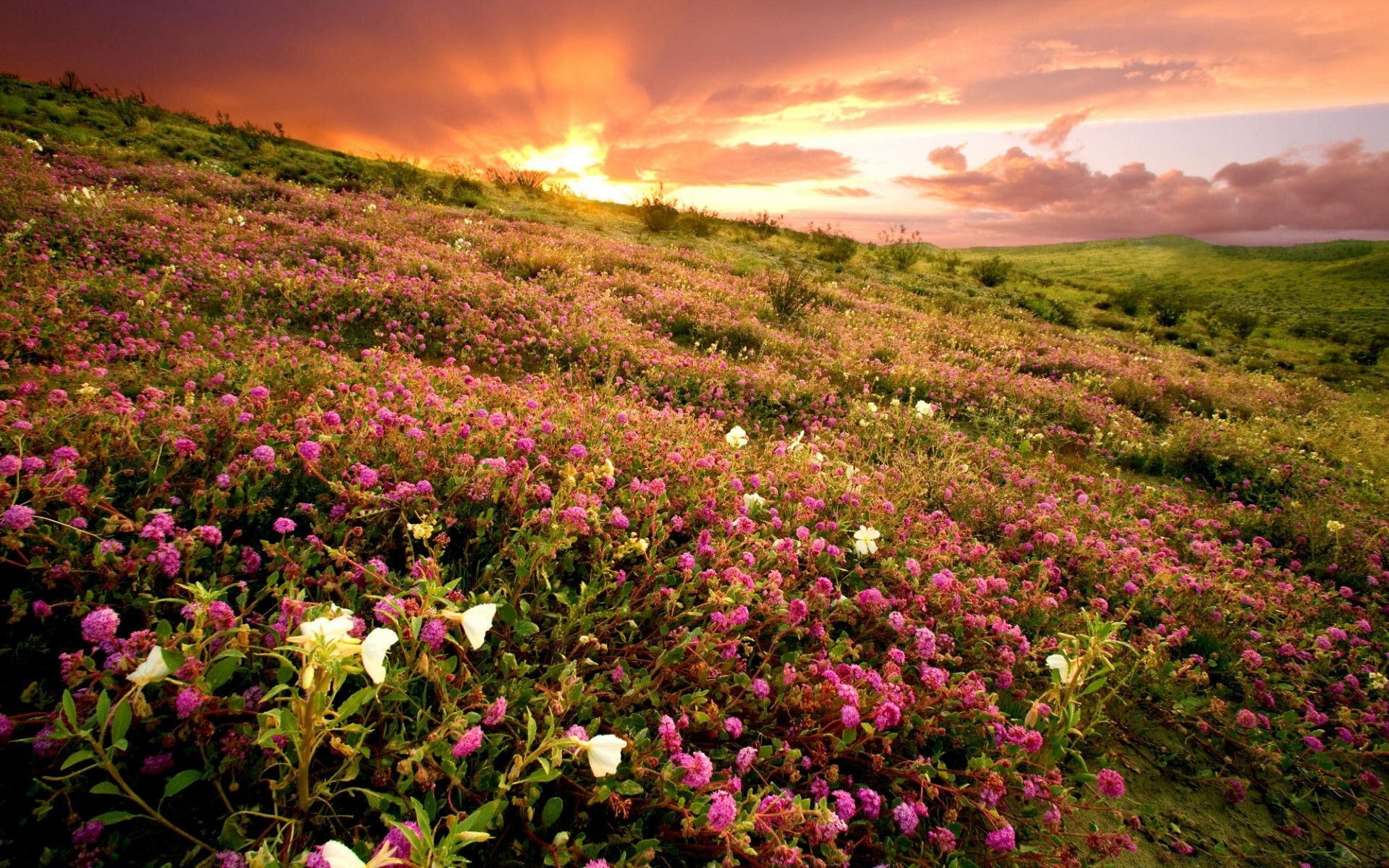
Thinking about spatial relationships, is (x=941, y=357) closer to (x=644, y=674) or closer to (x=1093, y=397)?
(x=1093, y=397)

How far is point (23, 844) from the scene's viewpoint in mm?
1457

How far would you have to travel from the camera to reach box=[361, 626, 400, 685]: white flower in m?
1.37

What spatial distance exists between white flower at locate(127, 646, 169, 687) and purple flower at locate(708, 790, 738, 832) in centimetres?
150

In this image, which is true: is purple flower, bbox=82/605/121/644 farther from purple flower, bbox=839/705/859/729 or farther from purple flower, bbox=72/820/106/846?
purple flower, bbox=839/705/859/729

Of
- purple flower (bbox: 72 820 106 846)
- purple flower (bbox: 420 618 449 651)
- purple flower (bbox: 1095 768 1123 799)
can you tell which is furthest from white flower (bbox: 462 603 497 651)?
purple flower (bbox: 1095 768 1123 799)

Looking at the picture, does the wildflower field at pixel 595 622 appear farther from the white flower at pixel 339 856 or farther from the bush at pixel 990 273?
the bush at pixel 990 273

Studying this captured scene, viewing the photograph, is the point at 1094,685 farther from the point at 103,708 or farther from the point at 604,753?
the point at 103,708

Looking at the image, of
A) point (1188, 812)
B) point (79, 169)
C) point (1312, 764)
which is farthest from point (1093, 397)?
point (79, 169)

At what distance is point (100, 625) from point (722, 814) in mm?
1842

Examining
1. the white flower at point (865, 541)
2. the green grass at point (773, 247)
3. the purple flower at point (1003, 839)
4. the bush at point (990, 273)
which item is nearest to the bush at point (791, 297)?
the green grass at point (773, 247)

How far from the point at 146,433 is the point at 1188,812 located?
5.46 metres

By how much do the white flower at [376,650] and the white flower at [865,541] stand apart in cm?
245

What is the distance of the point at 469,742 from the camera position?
169 cm

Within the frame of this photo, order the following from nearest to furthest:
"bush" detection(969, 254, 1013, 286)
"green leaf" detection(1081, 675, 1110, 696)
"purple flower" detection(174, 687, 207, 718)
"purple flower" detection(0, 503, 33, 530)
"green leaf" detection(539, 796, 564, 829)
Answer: "purple flower" detection(174, 687, 207, 718), "green leaf" detection(539, 796, 564, 829), "purple flower" detection(0, 503, 33, 530), "green leaf" detection(1081, 675, 1110, 696), "bush" detection(969, 254, 1013, 286)
